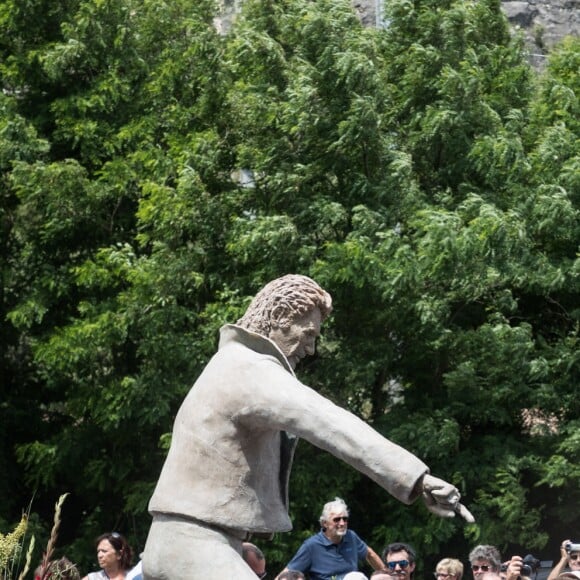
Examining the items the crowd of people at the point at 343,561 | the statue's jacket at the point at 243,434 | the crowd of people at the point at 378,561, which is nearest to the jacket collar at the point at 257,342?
the statue's jacket at the point at 243,434

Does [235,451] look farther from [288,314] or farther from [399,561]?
[399,561]

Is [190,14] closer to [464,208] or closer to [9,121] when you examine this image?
[9,121]

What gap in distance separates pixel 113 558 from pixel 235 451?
15.2 feet

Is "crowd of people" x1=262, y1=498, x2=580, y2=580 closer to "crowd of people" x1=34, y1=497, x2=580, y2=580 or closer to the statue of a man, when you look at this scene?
"crowd of people" x1=34, y1=497, x2=580, y2=580

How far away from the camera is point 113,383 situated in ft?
50.9

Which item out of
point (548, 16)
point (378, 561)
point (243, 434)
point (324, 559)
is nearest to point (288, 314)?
point (243, 434)

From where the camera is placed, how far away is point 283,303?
205 inches

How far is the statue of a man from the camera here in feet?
15.9

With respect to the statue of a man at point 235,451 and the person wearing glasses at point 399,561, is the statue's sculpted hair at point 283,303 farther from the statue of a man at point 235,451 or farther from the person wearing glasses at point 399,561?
the person wearing glasses at point 399,561

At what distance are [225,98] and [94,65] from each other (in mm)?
1729

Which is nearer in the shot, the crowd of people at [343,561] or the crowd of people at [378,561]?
the crowd of people at [343,561]

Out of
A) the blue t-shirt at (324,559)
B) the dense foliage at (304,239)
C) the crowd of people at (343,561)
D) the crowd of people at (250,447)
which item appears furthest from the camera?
the dense foliage at (304,239)

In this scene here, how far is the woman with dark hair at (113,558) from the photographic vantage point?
30.8 ft

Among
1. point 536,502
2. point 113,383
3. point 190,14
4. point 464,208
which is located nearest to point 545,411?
point 536,502
